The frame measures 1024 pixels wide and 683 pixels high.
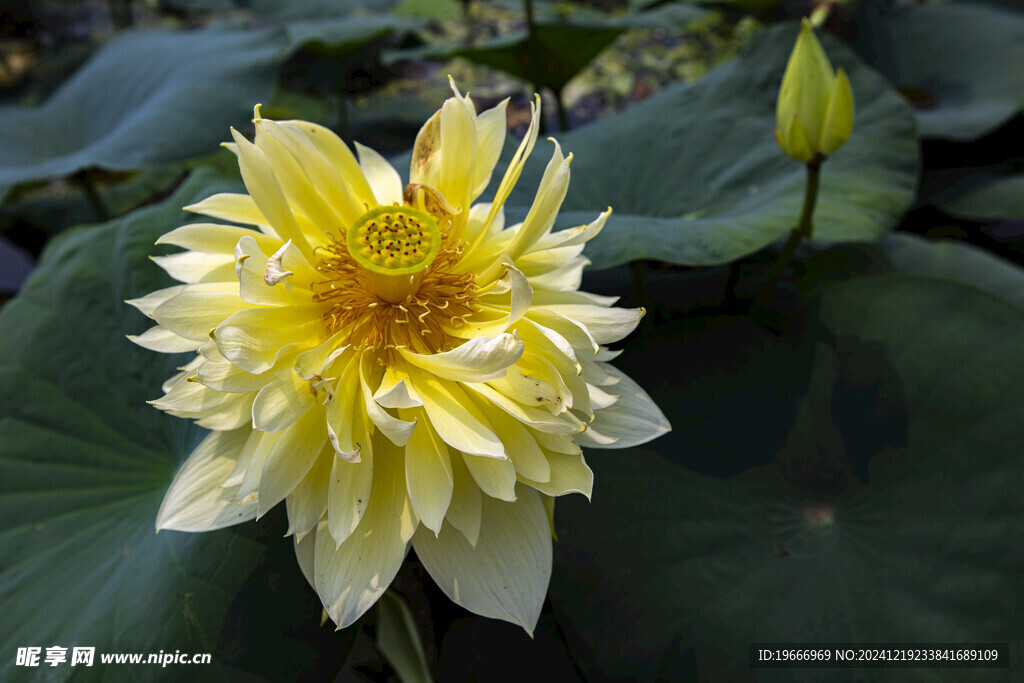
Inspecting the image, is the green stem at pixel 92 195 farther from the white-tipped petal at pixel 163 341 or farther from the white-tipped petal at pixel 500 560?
the white-tipped petal at pixel 500 560

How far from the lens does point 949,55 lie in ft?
5.22

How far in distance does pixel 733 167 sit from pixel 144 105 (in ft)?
3.84

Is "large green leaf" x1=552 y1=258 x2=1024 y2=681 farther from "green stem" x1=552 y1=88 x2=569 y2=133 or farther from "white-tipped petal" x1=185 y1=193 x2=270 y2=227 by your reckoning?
"green stem" x1=552 y1=88 x2=569 y2=133

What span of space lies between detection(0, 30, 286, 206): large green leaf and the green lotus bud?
98cm

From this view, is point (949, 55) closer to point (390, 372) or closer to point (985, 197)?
point (985, 197)

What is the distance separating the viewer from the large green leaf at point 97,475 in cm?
63

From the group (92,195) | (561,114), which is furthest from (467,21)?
(92,195)

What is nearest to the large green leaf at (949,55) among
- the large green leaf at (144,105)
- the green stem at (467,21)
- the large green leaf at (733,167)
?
the large green leaf at (733,167)

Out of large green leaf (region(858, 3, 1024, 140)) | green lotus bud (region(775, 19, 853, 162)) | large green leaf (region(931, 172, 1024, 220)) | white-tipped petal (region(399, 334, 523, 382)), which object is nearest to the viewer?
white-tipped petal (region(399, 334, 523, 382))

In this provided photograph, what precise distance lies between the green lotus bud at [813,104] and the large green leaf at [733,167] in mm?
101

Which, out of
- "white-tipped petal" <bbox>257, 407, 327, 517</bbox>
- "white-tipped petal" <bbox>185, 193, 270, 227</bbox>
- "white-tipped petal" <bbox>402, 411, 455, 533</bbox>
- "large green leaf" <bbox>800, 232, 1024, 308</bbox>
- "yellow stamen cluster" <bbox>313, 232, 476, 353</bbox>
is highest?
"white-tipped petal" <bbox>185, 193, 270, 227</bbox>

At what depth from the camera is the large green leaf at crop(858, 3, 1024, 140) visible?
1.43 m

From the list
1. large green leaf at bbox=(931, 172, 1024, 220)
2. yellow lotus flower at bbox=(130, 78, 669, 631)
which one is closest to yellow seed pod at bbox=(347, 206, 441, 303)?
yellow lotus flower at bbox=(130, 78, 669, 631)

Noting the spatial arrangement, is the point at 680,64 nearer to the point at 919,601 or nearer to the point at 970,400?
the point at 970,400
